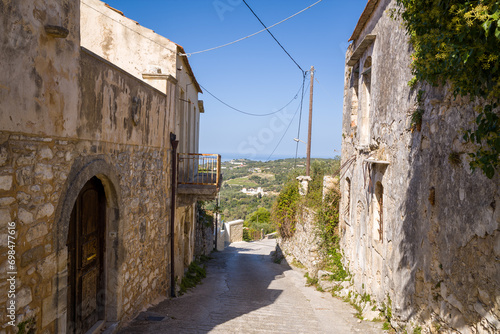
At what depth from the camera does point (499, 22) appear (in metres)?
2.46

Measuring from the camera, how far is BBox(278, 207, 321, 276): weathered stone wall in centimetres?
1227

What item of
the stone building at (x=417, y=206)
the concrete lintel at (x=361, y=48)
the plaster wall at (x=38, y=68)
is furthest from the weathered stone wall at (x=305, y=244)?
the plaster wall at (x=38, y=68)

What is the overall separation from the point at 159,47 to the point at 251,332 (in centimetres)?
671

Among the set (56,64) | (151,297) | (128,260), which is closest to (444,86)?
(56,64)

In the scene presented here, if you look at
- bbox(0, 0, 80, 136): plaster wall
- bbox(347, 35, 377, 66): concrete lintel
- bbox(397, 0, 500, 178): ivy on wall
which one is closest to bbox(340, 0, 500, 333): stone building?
bbox(347, 35, 377, 66): concrete lintel

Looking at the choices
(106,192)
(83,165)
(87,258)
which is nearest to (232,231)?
(106,192)

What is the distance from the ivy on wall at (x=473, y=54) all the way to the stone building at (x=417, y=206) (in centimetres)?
30

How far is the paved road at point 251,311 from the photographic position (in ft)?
19.9

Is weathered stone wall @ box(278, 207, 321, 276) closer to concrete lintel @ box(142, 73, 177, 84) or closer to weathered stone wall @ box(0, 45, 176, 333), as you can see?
weathered stone wall @ box(0, 45, 176, 333)

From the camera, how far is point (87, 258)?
487cm

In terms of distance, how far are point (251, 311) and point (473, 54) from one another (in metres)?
6.22

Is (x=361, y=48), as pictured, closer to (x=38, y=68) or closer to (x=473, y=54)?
(x=473, y=54)

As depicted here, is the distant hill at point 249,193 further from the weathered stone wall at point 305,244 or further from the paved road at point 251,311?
the paved road at point 251,311

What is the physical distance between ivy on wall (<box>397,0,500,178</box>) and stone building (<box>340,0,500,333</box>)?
0.30 m
